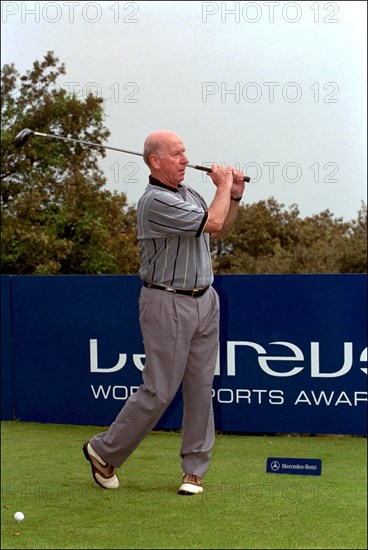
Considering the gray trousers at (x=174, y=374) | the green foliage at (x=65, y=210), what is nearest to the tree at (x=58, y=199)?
the green foliage at (x=65, y=210)

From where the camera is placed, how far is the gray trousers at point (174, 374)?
13.2ft

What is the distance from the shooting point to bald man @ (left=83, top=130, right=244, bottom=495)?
3996 mm

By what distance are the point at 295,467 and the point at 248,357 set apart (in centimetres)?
205

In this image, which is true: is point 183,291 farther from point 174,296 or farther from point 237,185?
point 237,185

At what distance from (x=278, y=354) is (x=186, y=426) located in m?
2.73

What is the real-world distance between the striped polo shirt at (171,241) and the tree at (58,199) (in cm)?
1042

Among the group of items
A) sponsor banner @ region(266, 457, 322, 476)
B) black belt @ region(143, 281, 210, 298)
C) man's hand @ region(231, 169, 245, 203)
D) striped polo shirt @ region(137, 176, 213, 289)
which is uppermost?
man's hand @ region(231, 169, 245, 203)

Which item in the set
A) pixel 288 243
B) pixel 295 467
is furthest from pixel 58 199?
pixel 295 467

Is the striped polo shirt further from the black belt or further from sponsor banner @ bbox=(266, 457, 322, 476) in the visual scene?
sponsor banner @ bbox=(266, 457, 322, 476)

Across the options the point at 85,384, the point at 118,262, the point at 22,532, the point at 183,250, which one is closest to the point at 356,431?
the point at 85,384

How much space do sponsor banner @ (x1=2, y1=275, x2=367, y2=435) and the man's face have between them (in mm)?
2833

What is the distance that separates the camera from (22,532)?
11.7ft

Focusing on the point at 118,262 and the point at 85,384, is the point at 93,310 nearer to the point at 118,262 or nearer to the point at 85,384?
the point at 85,384

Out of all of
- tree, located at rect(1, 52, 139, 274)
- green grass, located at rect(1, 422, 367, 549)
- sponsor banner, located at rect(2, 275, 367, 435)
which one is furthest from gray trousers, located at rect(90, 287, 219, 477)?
tree, located at rect(1, 52, 139, 274)
